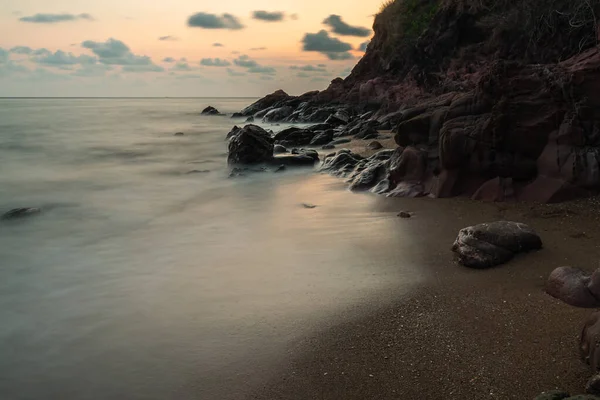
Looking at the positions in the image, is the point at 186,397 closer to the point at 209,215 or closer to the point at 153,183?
the point at 209,215

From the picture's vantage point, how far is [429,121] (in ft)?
31.4

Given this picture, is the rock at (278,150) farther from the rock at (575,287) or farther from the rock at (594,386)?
the rock at (594,386)

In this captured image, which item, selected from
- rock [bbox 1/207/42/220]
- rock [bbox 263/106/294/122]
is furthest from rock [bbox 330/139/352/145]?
rock [bbox 263/106/294/122]

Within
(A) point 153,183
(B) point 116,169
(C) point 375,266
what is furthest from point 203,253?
(B) point 116,169

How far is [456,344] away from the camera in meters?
3.65

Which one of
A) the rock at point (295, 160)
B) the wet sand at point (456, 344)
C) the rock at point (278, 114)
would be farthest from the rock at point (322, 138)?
the rock at point (278, 114)

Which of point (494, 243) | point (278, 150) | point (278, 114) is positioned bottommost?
point (494, 243)

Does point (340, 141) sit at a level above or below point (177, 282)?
above

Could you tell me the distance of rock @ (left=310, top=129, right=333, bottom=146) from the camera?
18.9 metres

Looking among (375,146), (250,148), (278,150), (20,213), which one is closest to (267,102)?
(278,150)

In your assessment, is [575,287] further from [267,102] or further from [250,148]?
[267,102]

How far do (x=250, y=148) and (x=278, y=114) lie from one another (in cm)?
2246

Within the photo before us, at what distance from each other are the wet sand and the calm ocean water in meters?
0.29

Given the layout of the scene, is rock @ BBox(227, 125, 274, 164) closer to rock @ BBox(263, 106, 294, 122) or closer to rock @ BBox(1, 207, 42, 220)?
rock @ BBox(1, 207, 42, 220)
